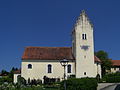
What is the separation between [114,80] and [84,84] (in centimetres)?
2181

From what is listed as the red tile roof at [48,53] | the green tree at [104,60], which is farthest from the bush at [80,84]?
the green tree at [104,60]

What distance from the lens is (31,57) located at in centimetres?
4828

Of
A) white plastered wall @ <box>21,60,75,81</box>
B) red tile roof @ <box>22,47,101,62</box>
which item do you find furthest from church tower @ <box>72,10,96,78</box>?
red tile roof @ <box>22,47,101,62</box>

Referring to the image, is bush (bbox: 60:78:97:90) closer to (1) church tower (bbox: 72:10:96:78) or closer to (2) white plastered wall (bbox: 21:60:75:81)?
(1) church tower (bbox: 72:10:96:78)

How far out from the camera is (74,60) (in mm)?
49281

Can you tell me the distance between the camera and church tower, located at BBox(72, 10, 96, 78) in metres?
48.3

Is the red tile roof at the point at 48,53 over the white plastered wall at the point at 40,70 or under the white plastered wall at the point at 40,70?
over

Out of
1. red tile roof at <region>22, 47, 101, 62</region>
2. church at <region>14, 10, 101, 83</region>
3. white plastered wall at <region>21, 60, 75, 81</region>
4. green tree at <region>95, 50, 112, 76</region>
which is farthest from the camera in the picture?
green tree at <region>95, 50, 112, 76</region>

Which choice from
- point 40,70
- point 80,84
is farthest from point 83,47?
point 80,84

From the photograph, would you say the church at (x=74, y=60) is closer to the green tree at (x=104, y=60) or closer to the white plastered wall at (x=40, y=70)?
the white plastered wall at (x=40, y=70)

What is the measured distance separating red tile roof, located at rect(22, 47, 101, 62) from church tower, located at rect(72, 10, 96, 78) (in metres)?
2.34

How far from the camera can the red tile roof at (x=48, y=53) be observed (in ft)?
160

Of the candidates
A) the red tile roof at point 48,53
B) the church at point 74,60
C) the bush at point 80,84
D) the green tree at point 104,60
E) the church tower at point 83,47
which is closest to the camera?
the bush at point 80,84

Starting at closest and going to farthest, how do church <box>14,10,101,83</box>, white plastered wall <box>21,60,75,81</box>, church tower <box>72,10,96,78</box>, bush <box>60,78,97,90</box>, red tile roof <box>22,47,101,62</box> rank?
bush <box>60,78,97,90</box> < white plastered wall <box>21,60,75,81</box> < church <box>14,10,101,83</box> < church tower <box>72,10,96,78</box> < red tile roof <box>22,47,101,62</box>
